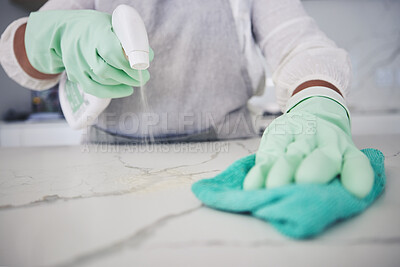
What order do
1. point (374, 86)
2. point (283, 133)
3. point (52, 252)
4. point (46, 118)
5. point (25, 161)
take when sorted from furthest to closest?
point (374, 86), point (46, 118), point (25, 161), point (283, 133), point (52, 252)

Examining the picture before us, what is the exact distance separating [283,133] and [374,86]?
1982 millimetres

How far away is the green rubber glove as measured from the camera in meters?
0.31

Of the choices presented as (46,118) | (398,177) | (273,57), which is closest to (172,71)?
(273,57)

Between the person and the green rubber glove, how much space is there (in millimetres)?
88

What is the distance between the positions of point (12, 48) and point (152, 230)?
27.7 inches

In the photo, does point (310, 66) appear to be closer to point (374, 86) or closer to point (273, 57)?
point (273, 57)

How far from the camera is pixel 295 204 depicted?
0.86ft

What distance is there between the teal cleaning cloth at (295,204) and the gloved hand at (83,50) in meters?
0.35

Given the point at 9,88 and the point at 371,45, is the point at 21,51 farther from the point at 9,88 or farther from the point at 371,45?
the point at 371,45

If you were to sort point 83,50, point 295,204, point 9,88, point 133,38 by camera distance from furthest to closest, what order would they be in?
point 9,88 < point 83,50 < point 133,38 < point 295,204

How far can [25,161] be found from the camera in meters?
0.63

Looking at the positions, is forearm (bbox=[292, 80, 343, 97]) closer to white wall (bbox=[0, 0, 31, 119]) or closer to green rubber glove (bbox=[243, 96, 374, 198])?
green rubber glove (bbox=[243, 96, 374, 198])

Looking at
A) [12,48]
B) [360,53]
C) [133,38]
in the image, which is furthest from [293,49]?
[360,53]

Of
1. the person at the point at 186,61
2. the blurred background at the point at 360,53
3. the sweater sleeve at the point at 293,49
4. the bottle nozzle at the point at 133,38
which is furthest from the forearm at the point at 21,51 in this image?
the blurred background at the point at 360,53
